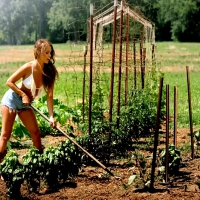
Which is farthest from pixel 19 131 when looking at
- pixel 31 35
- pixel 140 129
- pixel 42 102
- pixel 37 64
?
pixel 31 35

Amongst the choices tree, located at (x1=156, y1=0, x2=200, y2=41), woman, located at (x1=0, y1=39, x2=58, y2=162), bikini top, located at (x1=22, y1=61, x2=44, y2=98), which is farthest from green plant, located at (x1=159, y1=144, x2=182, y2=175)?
tree, located at (x1=156, y1=0, x2=200, y2=41)

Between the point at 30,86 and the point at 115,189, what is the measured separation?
154 cm

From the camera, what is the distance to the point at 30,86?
5.21m

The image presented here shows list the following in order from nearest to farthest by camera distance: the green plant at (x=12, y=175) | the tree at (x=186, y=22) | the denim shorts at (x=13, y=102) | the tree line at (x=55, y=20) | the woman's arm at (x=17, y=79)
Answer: the green plant at (x=12, y=175), the woman's arm at (x=17, y=79), the denim shorts at (x=13, y=102), the tree at (x=186, y=22), the tree line at (x=55, y=20)

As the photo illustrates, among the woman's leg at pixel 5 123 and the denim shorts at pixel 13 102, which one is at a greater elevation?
A: the denim shorts at pixel 13 102

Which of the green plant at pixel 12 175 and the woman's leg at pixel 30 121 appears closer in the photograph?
the green plant at pixel 12 175

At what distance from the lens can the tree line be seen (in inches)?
2680

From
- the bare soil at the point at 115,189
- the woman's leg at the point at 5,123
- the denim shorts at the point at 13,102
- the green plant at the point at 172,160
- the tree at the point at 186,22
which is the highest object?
the tree at the point at 186,22

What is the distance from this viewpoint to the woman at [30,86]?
5109mm

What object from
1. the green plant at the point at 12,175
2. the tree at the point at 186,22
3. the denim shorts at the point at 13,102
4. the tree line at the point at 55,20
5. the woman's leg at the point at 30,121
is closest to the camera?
the green plant at the point at 12,175

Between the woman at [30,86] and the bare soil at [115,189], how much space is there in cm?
77

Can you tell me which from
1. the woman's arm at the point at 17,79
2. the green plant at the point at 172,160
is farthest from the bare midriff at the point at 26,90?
the green plant at the point at 172,160

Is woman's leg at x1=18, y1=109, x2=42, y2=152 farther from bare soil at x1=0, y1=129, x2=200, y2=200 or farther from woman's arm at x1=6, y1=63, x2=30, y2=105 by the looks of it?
bare soil at x1=0, y1=129, x2=200, y2=200

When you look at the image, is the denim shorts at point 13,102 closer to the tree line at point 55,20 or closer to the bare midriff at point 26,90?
the bare midriff at point 26,90
